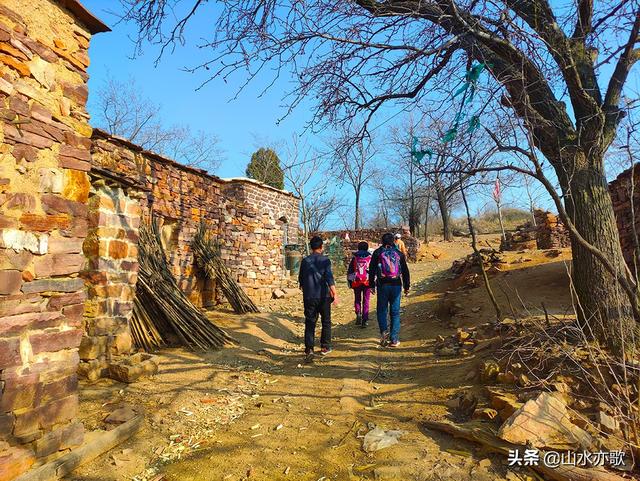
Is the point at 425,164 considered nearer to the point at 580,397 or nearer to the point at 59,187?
the point at 580,397

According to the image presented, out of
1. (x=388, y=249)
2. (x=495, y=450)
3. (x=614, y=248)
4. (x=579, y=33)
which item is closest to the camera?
(x=495, y=450)

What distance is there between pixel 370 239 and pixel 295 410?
1891cm

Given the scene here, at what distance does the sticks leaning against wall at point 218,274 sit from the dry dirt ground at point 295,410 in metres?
1.63

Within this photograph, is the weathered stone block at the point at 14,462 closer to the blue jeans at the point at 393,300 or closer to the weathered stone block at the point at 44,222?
the weathered stone block at the point at 44,222

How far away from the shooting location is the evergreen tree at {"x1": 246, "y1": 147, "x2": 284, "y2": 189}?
29.1 m

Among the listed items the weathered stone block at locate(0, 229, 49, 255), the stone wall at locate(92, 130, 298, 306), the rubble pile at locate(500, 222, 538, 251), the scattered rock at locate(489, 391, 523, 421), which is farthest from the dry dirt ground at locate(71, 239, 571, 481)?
the rubble pile at locate(500, 222, 538, 251)

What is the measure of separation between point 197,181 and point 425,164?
243 inches

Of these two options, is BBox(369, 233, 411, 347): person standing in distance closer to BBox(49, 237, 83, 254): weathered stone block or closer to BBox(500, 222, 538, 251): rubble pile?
BBox(49, 237, 83, 254): weathered stone block

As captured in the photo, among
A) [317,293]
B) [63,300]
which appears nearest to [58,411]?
[63,300]

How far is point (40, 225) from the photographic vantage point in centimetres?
268

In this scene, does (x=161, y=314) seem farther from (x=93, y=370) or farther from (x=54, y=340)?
(x=54, y=340)

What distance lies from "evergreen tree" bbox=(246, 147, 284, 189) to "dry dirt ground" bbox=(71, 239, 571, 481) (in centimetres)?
2306

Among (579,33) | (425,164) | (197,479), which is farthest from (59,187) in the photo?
(579,33)

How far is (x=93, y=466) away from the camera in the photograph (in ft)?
8.98
